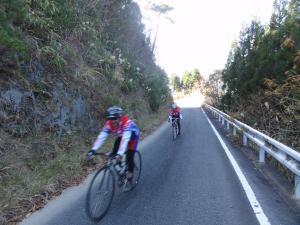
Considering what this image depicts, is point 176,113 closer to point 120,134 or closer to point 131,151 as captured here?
point 131,151

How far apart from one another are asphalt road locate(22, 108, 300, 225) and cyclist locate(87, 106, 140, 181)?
2.62 ft

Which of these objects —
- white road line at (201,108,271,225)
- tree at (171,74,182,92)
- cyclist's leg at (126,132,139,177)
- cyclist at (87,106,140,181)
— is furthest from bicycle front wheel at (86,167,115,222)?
tree at (171,74,182,92)

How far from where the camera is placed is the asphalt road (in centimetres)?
608

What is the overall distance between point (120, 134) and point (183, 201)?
1702mm

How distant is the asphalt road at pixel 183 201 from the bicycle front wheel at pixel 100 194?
0.13 meters

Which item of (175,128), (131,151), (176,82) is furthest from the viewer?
(176,82)

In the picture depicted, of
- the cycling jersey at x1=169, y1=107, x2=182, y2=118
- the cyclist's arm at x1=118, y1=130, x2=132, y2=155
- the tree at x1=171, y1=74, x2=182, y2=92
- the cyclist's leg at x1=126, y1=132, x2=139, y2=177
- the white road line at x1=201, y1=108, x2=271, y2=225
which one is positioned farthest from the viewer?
the tree at x1=171, y1=74, x2=182, y2=92

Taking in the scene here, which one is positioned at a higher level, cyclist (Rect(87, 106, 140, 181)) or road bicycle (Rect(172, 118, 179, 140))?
cyclist (Rect(87, 106, 140, 181))

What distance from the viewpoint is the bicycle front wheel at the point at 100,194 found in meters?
6.05

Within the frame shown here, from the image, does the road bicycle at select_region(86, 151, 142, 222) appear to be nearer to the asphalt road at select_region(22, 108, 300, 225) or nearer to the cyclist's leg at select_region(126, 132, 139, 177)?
the asphalt road at select_region(22, 108, 300, 225)

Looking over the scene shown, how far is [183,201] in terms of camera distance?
7.07 metres

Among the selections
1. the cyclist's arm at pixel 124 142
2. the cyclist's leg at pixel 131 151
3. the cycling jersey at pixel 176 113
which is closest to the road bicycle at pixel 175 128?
the cycling jersey at pixel 176 113

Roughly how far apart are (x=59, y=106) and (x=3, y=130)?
2.76 m

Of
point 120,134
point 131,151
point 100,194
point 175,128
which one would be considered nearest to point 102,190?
point 100,194
